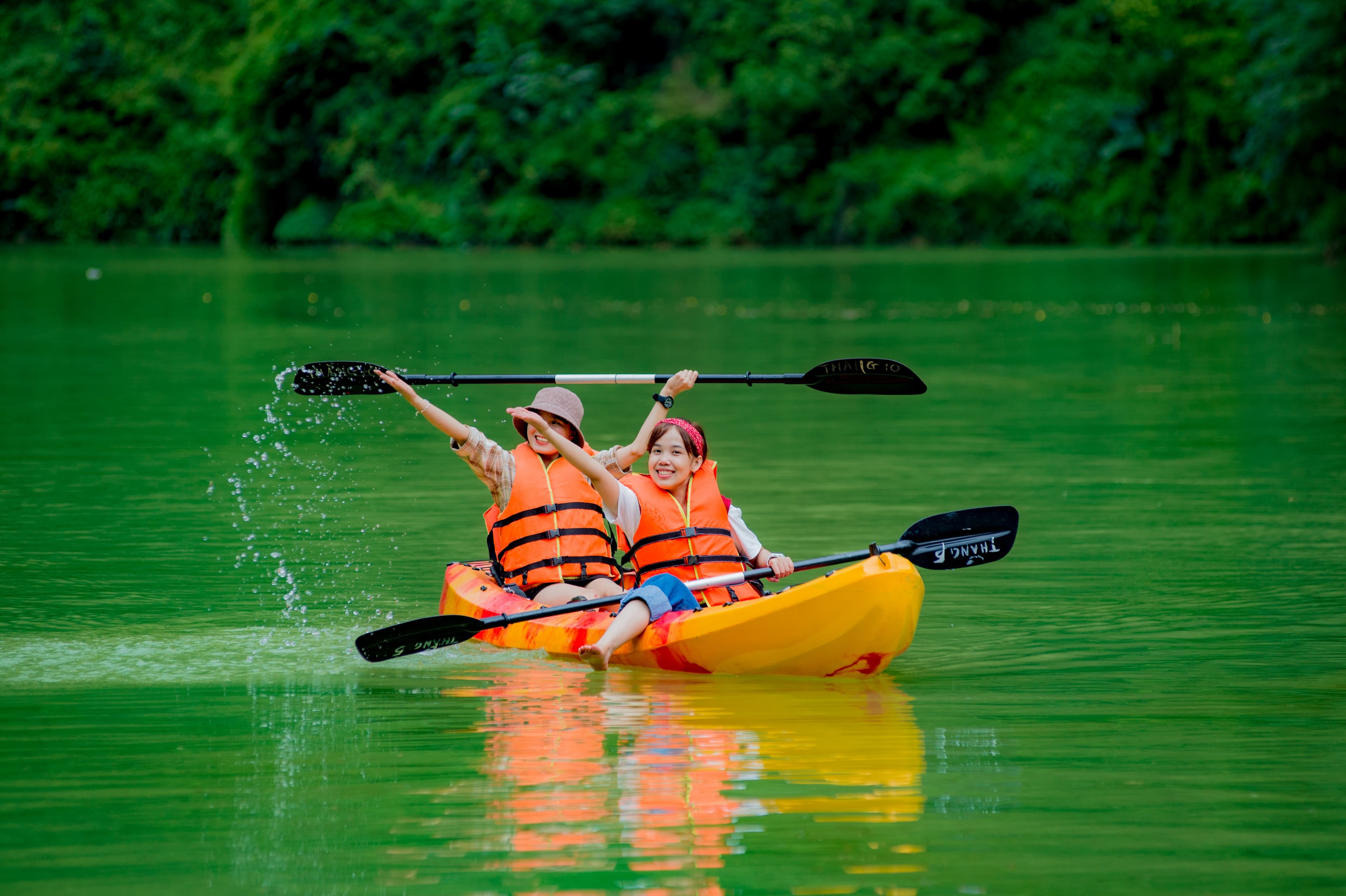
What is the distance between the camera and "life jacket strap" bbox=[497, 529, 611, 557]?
23.4ft

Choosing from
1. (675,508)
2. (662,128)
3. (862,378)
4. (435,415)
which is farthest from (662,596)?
(662,128)

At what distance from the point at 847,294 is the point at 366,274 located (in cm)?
1241

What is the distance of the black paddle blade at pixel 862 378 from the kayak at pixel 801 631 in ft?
5.47

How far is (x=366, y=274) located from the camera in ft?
124

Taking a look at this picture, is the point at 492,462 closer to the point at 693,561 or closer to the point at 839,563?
the point at 693,561

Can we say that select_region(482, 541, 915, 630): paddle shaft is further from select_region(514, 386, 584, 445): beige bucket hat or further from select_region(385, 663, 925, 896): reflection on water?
select_region(514, 386, 584, 445): beige bucket hat

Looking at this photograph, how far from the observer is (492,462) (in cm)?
723

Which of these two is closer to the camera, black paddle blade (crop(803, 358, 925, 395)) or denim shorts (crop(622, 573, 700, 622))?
denim shorts (crop(622, 573, 700, 622))

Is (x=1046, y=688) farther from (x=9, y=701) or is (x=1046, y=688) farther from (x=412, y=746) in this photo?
(x=9, y=701)

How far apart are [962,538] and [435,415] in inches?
81.8

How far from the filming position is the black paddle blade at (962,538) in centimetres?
670

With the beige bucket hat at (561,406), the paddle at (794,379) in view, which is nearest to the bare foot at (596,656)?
the beige bucket hat at (561,406)

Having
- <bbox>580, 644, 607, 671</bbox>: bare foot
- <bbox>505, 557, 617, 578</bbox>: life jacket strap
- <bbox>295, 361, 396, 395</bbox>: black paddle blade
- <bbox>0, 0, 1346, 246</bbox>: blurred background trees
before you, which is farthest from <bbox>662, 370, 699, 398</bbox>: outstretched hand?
<bbox>0, 0, 1346, 246</bbox>: blurred background trees

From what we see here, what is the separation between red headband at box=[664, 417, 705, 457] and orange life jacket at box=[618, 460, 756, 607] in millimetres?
58
